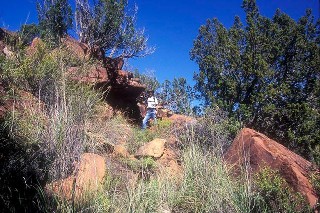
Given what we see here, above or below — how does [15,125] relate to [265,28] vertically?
below

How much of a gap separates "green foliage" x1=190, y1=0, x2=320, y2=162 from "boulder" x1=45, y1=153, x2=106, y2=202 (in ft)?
17.8

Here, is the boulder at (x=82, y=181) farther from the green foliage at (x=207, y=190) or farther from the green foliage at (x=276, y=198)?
the green foliage at (x=276, y=198)

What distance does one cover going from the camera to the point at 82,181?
3863 millimetres

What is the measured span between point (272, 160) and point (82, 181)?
3176mm

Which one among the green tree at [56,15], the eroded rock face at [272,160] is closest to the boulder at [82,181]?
the eroded rock face at [272,160]

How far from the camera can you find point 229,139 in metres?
8.16

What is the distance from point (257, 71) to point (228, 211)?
19.5ft

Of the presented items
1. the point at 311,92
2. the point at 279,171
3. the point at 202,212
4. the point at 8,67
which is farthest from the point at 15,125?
the point at 311,92

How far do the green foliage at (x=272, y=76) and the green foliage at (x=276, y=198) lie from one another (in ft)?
14.6

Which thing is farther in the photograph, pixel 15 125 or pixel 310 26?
pixel 310 26

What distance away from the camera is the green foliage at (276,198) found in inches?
149

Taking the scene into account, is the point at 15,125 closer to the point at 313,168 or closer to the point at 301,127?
the point at 313,168

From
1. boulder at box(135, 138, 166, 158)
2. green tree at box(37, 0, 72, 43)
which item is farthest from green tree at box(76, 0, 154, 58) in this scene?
boulder at box(135, 138, 166, 158)

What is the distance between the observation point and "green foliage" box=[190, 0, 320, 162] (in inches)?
330
